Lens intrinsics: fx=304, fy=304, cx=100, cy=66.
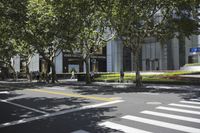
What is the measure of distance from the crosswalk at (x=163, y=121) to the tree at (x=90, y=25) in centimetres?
1408

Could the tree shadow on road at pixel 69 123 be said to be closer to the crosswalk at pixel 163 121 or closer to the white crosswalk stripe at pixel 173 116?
the crosswalk at pixel 163 121

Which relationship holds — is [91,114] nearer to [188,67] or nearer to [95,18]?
[95,18]

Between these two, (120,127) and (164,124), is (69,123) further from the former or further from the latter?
(164,124)

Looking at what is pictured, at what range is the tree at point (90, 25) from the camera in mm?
24844

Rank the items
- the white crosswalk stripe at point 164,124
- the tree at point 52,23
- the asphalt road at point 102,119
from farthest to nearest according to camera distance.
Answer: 1. the tree at point 52,23
2. the asphalt road at point 102,119
3. the white crosswalk stripe at point 164,124

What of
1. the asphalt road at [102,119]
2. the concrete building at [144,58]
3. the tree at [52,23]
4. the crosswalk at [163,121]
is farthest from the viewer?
the concrete building at [144,58]

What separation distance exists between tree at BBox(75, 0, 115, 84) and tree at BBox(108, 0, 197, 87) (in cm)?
171

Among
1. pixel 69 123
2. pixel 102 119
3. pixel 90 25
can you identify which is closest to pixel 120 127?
pixel 102 119

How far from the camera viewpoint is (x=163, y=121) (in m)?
10.1

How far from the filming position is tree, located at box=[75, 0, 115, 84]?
24.8 meters

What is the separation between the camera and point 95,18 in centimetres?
3102

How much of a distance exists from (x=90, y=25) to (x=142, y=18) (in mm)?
8517

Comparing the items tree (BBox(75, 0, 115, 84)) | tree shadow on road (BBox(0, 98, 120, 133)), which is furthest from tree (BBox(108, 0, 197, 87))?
tree shadow on road (BBox(0, 98, 120, 133))

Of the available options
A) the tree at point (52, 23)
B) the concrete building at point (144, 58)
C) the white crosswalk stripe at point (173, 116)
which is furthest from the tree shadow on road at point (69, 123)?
the concrete building at point (144, 58)
